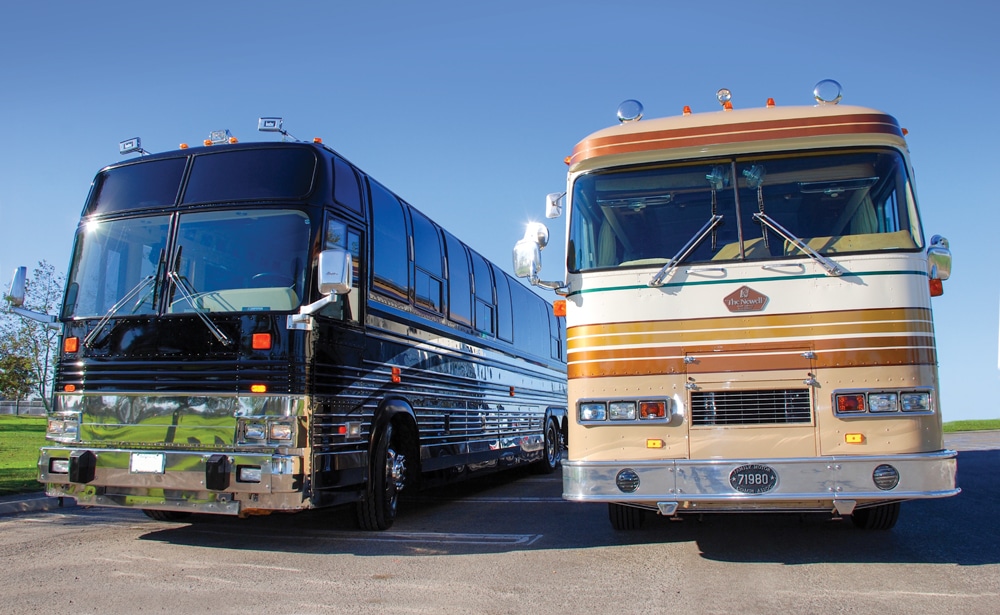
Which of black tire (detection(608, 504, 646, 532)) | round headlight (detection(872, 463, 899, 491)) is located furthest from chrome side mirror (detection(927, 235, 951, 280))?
black tire (detection(608, 504, 646, 532))

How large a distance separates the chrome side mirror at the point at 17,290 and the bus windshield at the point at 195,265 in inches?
14.9

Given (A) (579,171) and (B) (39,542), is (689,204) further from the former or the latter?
(B) (39,542)

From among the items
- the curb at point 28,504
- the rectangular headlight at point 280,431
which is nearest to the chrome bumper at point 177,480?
the rectangular headlight at point 280,431

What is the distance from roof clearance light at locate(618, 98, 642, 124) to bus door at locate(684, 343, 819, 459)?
2169 mm

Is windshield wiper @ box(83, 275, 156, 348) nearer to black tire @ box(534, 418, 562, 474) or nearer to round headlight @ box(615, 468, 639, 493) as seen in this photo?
round headlight @ box(615, 468, 639, 493)

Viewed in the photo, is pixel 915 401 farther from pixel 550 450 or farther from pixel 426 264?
pixel 550 450

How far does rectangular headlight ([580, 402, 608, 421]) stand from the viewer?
19.7 ft

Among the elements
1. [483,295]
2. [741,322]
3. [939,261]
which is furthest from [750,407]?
[483,295]

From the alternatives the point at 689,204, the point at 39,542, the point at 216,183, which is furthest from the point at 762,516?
the point at 39,542

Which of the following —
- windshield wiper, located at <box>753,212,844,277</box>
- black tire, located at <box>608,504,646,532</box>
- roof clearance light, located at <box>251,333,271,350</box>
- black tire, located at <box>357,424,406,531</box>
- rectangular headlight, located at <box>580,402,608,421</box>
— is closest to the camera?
windshield wiper, located at <box>753,212,844,277</box>

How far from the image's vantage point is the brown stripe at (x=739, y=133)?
20.4 feet

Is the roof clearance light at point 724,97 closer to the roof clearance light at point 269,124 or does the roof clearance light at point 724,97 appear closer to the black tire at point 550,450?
the roof clearance light at point 269,124

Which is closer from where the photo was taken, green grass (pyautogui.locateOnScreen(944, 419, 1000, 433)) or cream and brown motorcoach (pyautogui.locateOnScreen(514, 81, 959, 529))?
cream and brown motorcoach (pyautogui.locateOnScreen(514, 81, 959, 529))

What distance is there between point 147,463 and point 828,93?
21.0 ft
